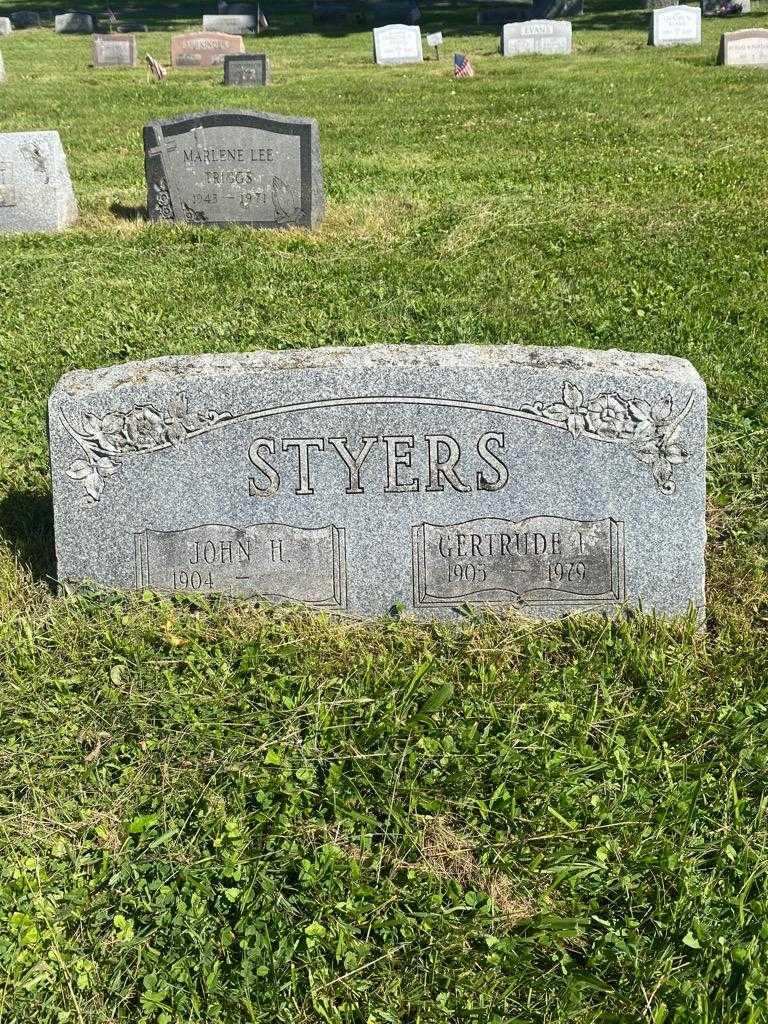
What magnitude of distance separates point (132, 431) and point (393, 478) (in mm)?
955

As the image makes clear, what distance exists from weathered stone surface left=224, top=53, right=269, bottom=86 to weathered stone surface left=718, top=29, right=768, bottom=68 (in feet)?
29.5

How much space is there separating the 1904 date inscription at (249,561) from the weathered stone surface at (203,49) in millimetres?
24785

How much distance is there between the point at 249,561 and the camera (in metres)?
4.05

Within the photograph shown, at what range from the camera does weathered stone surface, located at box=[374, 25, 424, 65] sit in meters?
24.5

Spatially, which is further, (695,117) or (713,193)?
(695,117)

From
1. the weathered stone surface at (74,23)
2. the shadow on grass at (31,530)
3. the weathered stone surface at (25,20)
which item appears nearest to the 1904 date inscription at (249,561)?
the shadow on grass at (31,530)

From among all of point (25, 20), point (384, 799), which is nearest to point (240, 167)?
point (384, 799)

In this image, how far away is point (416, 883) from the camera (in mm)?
2924

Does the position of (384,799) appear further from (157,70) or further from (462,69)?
(157,70)

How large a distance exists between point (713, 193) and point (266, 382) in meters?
8.05

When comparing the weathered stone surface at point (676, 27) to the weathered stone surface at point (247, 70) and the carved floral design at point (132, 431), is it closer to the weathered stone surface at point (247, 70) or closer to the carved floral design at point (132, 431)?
the weathered stone surface at point (247, 70)

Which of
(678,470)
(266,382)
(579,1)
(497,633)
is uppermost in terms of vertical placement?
(579,1)

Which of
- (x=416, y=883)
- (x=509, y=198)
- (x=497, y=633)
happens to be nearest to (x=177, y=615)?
(x=497, y=633)

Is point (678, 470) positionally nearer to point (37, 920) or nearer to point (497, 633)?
point (497, 633)
